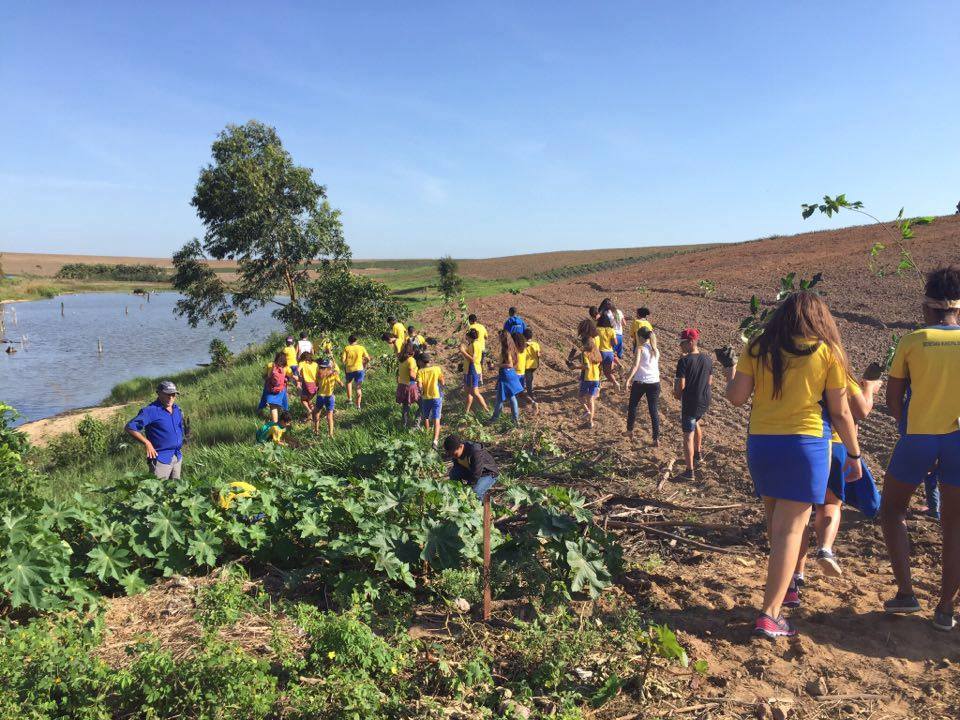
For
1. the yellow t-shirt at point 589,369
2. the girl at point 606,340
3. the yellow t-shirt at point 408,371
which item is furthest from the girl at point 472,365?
the girl at point 606,340

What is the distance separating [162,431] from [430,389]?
11.3ft

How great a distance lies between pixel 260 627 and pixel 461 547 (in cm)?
131

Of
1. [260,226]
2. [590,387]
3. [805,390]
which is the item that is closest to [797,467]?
[805,390]

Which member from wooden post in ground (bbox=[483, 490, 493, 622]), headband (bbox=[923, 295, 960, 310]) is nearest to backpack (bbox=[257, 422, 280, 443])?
wooden post in ground (bbox=[483, 490, 493, 622])

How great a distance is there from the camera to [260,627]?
3.64 meters

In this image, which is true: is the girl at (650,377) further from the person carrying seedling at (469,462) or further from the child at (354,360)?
the child at (354,360)

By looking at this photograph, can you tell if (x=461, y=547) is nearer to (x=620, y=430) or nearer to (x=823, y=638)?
(x=823, y=638)

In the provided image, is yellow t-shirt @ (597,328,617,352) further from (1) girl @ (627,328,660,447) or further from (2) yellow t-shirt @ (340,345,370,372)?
(2) yellow t-shirt @ (340,345,370,372)

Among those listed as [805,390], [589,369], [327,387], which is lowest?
[327,387]

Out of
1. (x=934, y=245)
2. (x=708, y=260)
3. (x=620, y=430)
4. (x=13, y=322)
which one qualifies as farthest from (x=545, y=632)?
(x=13, y=322)

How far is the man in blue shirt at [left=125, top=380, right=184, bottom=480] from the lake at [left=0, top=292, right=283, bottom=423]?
35.4 ft

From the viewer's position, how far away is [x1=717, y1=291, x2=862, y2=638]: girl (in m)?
3.14

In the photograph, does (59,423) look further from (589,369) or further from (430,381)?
(589,369)

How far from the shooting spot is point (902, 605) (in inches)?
137
